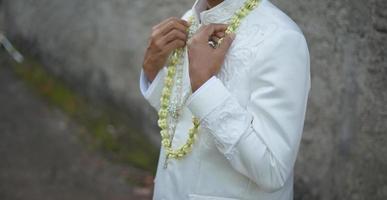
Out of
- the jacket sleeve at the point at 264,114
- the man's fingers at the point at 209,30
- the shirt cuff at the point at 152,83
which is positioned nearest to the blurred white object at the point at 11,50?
the shirt cuff at the point at 152,83

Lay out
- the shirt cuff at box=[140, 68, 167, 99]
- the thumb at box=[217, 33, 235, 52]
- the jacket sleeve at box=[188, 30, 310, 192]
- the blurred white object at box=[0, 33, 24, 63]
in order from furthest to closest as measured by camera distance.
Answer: the blurred white object at box=[0, 33, 24, 63]
the shirt cuff at box=[140, 68, 167, 99]
the thumb at box=[217, 33, 235, 52]
the jacket sleeve at box=[188, 30, 310, 192]

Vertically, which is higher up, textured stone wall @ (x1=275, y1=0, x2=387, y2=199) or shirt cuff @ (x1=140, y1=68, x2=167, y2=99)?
shirt cuff @ (x1=140, y1=68, x2=167, y2=99)

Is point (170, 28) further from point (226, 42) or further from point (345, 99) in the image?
point (345, 99)

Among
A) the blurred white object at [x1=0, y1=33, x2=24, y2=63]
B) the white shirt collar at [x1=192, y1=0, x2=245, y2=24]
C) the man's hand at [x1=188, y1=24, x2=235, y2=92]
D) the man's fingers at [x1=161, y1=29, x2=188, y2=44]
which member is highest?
the blurred white object at [x1=0, y1=33, x2=24, y2=63]

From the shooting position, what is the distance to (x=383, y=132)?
10.0 feet

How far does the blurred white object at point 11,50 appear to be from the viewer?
5.49m

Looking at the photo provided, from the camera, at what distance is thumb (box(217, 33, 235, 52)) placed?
1.88 metres

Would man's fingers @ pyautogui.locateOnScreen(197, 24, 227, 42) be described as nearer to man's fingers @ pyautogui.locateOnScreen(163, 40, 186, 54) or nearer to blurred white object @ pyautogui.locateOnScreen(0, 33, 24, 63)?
Answer: man's fingers @ pyautogui.locateOnScreen(163, 40, 186, 54)

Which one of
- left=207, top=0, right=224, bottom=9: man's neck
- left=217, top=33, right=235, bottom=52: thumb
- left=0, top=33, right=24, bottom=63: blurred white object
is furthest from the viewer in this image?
left=0, top=33, right=24, bottom=63: blurred white object

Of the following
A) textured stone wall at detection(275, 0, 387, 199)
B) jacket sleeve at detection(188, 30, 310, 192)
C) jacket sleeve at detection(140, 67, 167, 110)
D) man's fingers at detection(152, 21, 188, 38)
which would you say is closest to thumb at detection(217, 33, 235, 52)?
jacket sleeve at detection(188, 30, 310, 192)

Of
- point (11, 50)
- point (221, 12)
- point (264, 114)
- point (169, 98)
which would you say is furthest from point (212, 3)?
point (11, 50)

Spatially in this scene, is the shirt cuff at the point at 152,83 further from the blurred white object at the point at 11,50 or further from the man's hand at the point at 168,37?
the blurred white object at the point at 11,50

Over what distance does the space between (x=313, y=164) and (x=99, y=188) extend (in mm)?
1657

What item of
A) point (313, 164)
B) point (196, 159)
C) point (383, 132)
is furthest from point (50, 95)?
point (196, 159)
